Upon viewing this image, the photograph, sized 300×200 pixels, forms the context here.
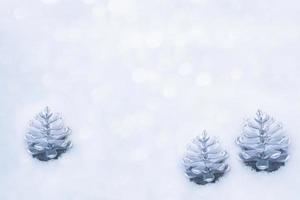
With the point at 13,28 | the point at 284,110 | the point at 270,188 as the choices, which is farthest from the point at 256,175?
the point at 13,28

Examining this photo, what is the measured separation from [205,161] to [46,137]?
15.7 feet

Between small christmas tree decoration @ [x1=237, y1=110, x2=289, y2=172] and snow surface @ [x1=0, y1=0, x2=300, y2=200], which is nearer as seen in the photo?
small christmas tree decoration @ [x1=237, y1=110, x2=289, y2=172]

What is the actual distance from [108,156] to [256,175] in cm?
439

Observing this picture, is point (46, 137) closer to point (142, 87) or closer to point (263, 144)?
point (142, 87)

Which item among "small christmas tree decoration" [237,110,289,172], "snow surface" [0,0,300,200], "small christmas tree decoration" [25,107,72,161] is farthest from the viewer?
"small christmas tree decoration" [25,107,72,161]

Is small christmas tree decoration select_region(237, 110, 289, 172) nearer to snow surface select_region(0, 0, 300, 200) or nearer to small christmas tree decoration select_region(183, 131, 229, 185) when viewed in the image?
snow surface select_region(0, 0, 300, 200)

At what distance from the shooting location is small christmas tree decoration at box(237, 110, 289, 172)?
21.0 m

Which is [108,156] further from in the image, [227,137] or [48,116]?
[227,137]

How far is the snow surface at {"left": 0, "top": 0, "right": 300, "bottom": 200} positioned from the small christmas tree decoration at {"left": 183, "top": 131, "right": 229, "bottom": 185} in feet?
0.94

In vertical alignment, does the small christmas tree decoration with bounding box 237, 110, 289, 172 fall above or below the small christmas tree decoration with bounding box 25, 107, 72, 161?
below

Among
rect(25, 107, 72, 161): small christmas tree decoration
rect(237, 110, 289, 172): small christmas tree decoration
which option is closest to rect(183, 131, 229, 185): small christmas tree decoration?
rect(237, 110, 289, 172): small christmas tree decoration

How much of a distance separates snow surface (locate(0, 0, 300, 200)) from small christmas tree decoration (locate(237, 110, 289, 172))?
1.01ft

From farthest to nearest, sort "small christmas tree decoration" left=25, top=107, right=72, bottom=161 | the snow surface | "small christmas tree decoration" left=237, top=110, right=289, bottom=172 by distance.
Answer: "small christmas tree decoration" left=25, top=107, right=72, bottom=161
the snow surface
"small christmas tree decoration" left=237, top=110, right=289, bottom=172

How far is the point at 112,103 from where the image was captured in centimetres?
2267
